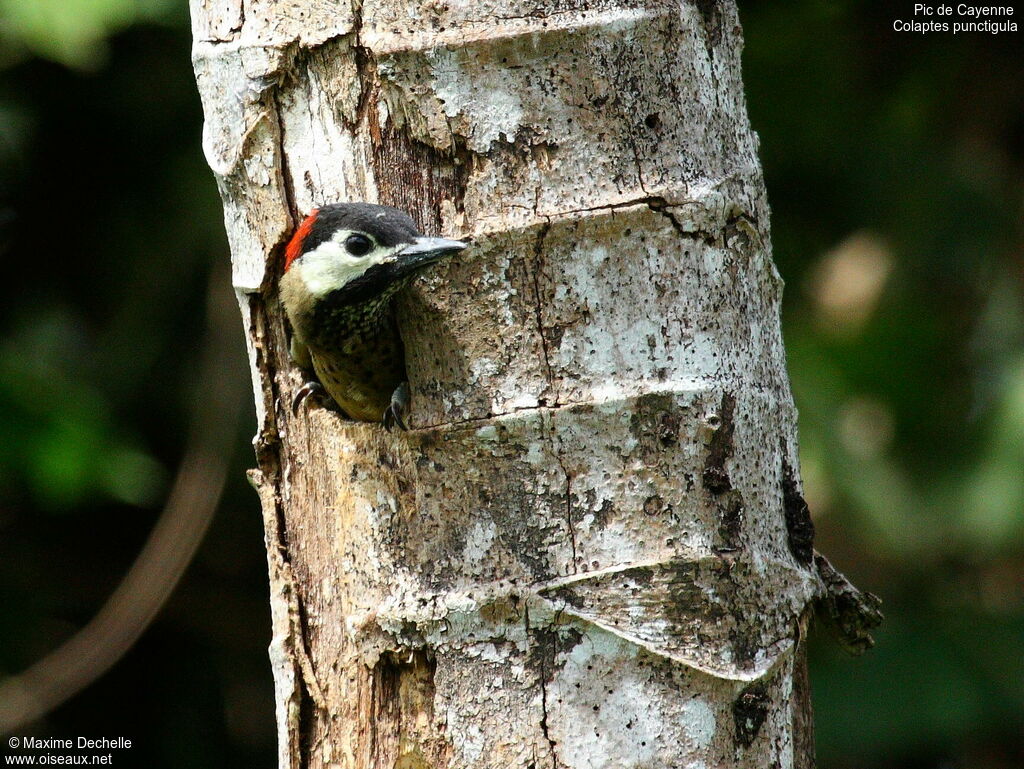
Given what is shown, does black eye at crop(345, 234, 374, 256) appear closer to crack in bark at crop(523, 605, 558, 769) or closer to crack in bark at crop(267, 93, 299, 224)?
crack in bark at crop(267, 93, 299, 224)

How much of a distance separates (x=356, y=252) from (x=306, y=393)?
0.37m

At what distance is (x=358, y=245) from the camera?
98.6 inches

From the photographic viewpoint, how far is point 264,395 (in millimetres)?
2707

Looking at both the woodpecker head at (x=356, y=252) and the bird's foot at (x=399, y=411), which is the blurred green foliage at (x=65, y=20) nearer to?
the woodpecker head at (x=356, y=252)

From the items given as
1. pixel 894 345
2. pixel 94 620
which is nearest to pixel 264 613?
pixel 94 620

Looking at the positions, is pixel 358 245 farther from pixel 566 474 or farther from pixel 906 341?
pixel 906 341

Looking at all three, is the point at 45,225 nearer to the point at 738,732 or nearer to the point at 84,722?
the point at 84,722

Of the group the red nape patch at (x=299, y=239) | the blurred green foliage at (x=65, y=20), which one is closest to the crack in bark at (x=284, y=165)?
the red nape patch at (x=299, y=239)

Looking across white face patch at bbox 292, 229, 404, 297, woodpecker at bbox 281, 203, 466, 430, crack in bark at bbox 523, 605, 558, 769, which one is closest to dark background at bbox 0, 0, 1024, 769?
woodpecker at bbox 281, 203, 466, 430

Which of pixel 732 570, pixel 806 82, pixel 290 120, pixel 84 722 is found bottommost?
pixel 84 722

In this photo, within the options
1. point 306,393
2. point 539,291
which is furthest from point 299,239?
point 539,291

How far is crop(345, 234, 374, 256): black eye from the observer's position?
2469mm

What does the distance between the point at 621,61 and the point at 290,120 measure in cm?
70

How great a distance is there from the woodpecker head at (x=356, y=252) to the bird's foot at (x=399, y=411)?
217 mm
